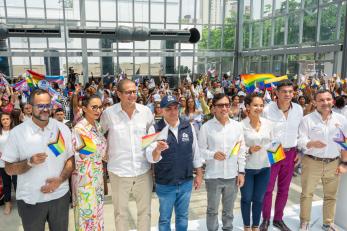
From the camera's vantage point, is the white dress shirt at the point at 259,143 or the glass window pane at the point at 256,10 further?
the glass window pane at the point at 256,10

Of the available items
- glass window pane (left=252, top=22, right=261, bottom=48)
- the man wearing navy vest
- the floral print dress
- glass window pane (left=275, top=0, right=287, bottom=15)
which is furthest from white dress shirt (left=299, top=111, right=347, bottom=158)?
glass window pane (left=252, top=22, right=261, bottom=48)

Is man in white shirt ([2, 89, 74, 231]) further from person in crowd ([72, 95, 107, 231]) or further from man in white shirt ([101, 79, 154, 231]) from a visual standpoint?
man in white shirt ([101, 79, 154, 231])

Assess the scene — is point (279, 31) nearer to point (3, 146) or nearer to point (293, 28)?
point (293, 28)

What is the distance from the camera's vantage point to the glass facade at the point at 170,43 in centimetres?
1603

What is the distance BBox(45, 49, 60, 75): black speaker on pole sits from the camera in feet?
57.4

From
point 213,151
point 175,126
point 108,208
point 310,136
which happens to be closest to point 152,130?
point 175,126

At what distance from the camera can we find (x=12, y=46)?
17.0 meters

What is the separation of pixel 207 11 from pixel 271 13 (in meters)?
4.45

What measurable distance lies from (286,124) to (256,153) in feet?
1.79

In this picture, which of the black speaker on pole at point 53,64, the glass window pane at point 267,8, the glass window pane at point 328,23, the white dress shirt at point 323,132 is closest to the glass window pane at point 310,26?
the glass window pane at point 328,23

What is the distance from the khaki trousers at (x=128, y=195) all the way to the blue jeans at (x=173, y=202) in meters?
0.14

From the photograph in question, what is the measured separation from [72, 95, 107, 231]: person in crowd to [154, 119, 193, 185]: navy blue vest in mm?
574

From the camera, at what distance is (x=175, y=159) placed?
293cm

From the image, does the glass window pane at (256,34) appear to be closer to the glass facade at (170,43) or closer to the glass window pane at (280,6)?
the glass facade at (170,43)
